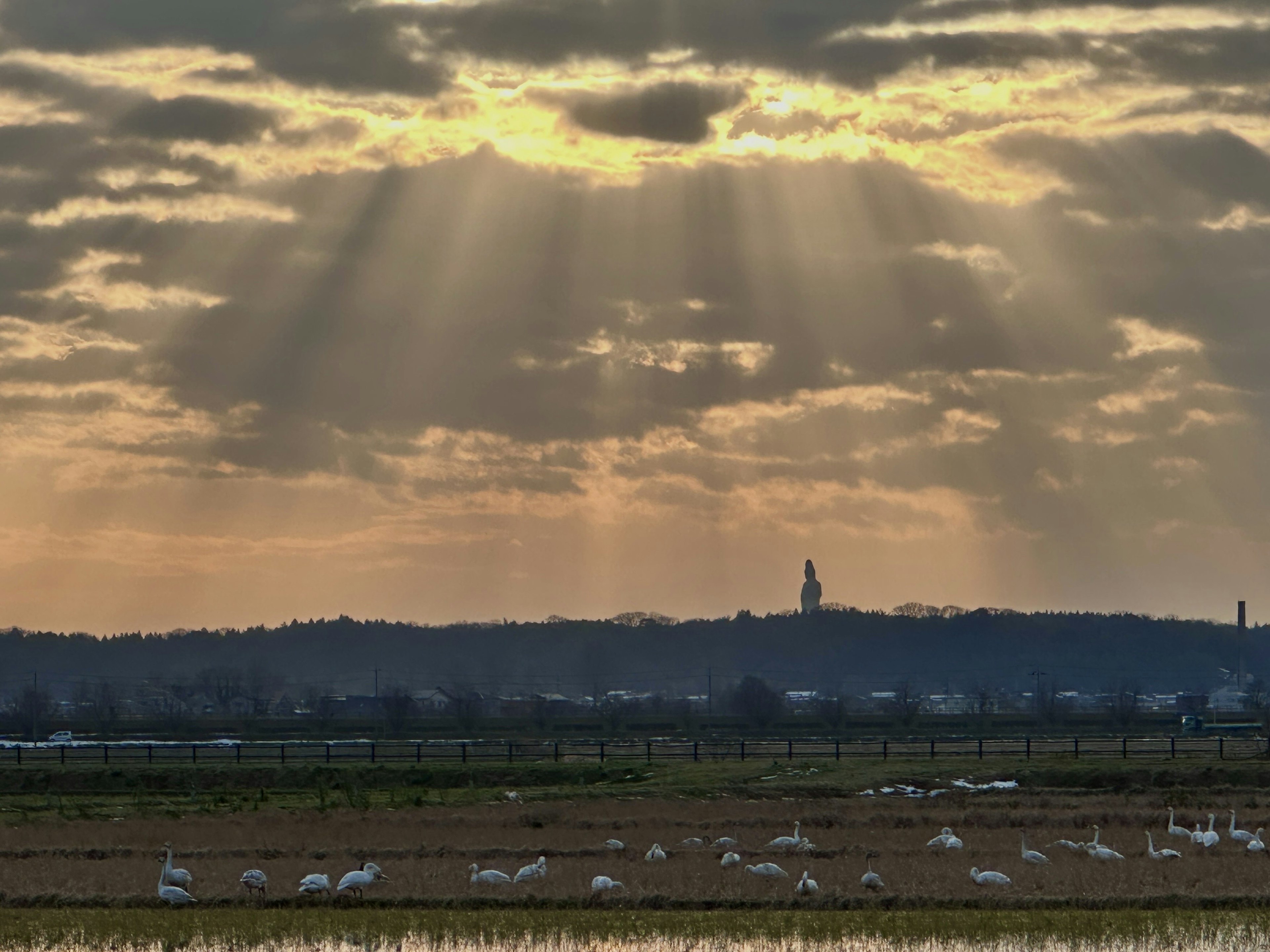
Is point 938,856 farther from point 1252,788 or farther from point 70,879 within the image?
point 1252,788

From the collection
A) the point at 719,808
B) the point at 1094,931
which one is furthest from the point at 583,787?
the point at 1094,931

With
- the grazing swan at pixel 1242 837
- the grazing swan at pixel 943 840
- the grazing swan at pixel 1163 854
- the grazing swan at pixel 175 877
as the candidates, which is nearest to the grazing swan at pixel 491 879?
the grazing swan at pixel 175 877

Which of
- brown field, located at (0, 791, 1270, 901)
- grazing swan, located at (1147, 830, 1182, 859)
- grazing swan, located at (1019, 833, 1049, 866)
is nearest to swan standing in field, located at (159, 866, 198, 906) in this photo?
brown field, located at (0, 791, 1270, 901)

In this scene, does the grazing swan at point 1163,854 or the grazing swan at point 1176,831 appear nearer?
the grazing swan at point 1163,854

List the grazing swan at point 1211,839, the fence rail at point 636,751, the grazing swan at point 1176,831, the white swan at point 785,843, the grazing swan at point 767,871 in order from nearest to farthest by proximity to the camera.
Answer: the grazing swan at point 767,871 < the white swan at point 785,843 < the grazing swan at point 1211,839 < the grazing swan at point 1176,831 < the fence rail at point 636,751

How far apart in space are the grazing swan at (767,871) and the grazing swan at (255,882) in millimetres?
10029

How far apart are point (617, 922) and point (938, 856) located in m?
11.4

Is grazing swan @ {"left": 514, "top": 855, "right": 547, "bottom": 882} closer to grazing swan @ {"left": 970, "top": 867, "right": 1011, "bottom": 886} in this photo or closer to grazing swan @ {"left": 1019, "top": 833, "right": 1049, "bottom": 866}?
grazing swan @ {"left": 970, "top": 867, "right": 1011, "bottom": 886}

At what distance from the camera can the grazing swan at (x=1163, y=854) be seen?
36.2 metres

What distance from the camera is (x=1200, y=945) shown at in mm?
25438

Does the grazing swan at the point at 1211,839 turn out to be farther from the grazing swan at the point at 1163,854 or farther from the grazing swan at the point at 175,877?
the grazing swan at the point at 175,877

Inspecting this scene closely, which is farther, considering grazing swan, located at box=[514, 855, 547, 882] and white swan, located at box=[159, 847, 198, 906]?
grazing swan, located at box=[514, 855, 547, 882]

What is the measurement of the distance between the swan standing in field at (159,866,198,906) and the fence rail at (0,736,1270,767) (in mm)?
34423

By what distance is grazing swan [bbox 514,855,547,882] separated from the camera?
33.5 m
